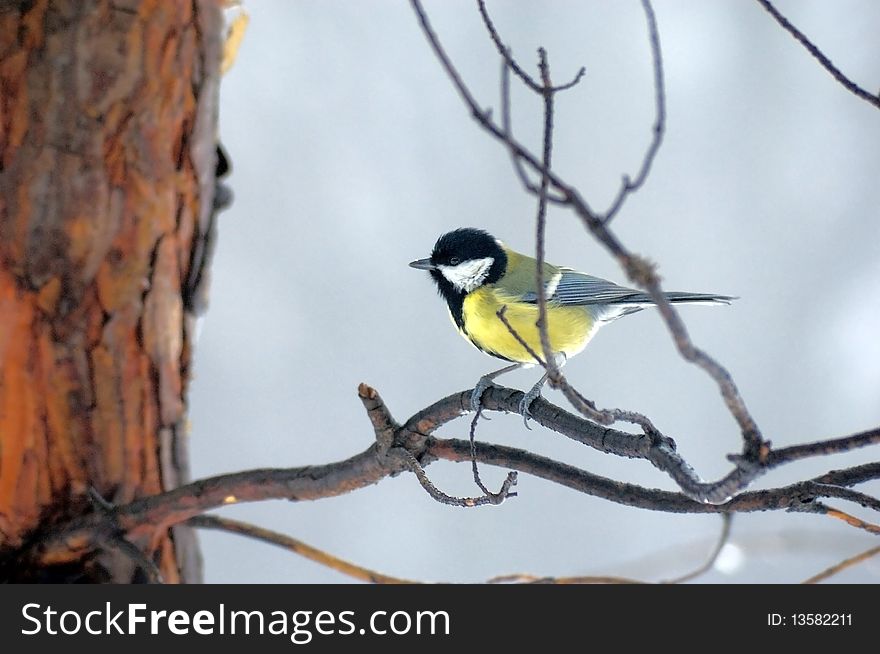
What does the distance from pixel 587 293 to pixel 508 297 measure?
0.11 meters

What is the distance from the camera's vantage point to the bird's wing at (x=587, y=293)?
1.19 m

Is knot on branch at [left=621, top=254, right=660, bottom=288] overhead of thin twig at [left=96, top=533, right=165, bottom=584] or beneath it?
beneath

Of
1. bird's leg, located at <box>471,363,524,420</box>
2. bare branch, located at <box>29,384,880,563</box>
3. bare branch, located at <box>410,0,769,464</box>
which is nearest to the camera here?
bare branch, located at <box>410,0,769,464</box>

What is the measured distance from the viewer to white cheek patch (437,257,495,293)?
4.00ft

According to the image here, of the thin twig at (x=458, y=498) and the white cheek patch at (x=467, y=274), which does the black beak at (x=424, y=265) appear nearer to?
the white cheek patch at (x=467, y=274)

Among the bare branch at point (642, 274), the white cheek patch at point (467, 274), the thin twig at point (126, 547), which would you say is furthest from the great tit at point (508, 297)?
the bare branch at point (642, 274)

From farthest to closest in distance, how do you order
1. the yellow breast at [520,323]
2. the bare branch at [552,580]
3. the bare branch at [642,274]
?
the yellow breast at [520,323] → the bare branch at [552,580] → the bare branch at [642,274]

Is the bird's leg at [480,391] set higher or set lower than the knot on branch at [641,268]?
higher

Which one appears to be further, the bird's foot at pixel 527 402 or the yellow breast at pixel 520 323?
the yellow breast at pixel 520 323

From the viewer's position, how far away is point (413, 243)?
1785 millimetres

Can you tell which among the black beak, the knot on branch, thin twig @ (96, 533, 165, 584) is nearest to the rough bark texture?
thin twig @ (96, 533, 165, 584)

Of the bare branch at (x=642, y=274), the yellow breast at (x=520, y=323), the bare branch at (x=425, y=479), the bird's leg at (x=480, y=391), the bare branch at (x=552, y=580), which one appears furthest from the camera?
the yellow breast at (x=520, y=323)

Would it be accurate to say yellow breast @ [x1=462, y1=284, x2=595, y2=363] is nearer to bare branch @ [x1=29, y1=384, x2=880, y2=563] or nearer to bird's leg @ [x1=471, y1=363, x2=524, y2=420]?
bird's leg @ [x1=471, y1=363, x2=524, y2=420]

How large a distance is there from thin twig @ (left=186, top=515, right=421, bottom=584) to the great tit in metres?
0.31
